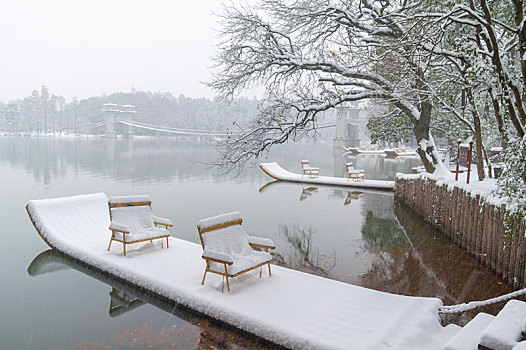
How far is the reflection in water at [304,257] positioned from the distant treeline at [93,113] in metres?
66.1

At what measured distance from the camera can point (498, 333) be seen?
9.06 feet

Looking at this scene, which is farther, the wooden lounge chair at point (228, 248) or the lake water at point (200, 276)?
the wooden lounge chair at point (228, 248)

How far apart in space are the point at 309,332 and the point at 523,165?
2.86m

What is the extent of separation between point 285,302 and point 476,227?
4397mm

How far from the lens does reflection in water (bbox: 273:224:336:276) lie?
21.7 ft

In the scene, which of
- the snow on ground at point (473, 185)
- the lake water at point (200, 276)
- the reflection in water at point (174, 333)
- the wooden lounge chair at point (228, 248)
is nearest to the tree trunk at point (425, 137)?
the snow on ground at point (473, 185)

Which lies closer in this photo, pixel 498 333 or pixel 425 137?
pixel 498 333

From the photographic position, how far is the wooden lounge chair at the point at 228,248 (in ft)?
16.7

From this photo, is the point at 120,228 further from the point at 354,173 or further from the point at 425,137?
the point at 354,173

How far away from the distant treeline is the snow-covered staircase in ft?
235

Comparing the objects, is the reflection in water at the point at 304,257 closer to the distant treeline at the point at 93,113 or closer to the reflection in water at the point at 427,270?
the reflection in water at the point at 427,270

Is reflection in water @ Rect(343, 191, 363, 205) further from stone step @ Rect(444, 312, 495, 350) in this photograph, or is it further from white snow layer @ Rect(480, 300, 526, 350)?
white snow layer @ Rect(480, 300, 526, 350)

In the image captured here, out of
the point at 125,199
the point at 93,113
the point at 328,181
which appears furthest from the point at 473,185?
the point at 93,113

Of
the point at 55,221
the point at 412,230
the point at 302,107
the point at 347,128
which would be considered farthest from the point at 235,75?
the point at 347,128
